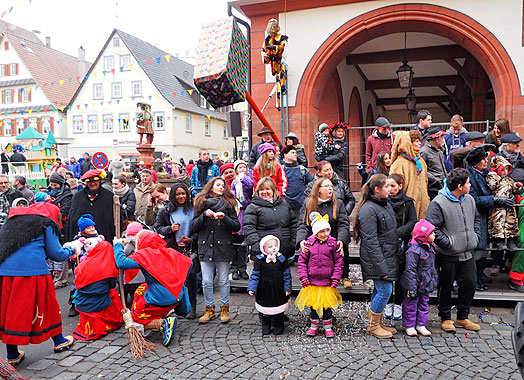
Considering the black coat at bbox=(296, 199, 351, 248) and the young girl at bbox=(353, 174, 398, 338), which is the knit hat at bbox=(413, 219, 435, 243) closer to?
the young girl at bbox=(353, 174, 398, 338)

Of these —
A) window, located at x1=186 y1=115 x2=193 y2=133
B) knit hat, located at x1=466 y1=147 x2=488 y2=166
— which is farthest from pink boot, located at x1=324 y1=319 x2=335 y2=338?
window, located at x1=186 y1=115 x2=193 y2=133

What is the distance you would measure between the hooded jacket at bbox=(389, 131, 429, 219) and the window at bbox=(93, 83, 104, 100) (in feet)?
112

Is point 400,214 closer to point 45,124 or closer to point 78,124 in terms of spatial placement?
point 78,124

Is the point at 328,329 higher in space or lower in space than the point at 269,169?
lower

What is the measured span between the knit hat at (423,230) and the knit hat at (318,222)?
3.05ft

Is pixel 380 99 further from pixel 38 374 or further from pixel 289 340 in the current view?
pixel 38 374

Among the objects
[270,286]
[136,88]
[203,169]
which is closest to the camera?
[270,286]

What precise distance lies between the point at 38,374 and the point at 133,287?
175cm

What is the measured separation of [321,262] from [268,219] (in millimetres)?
821

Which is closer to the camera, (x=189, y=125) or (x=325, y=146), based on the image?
(x=325, y=146)

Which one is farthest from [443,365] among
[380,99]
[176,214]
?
[380,99]

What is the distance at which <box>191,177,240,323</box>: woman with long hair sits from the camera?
5.30 metres

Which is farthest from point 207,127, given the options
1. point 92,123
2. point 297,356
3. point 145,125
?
→ point 297,356

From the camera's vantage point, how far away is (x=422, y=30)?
9.82 m
